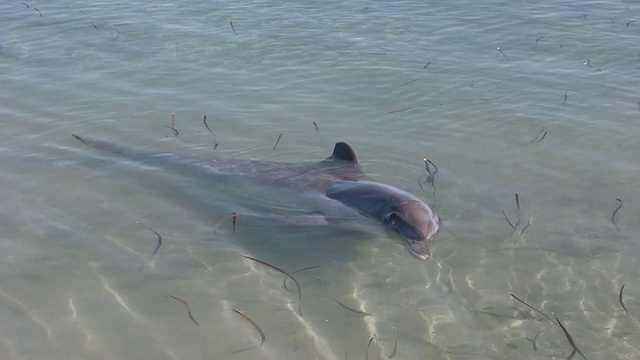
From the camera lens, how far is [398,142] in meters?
8.66

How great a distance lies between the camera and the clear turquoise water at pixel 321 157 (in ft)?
18.0

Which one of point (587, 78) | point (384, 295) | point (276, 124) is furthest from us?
point (587, 78)

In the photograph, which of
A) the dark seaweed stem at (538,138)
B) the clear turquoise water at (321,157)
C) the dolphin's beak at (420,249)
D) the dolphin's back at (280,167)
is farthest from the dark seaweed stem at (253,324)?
the dark seaweed stem at (538,138)

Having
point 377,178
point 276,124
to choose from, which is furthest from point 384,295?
point 276,124

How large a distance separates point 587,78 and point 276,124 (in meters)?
4.38

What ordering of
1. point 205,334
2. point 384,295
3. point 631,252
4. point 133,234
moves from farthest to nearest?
point 133,234 → point 631,252 → point 384,295 → point 205,334

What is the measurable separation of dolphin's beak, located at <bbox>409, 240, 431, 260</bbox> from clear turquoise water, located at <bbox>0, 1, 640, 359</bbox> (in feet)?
0.24

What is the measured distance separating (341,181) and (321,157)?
1.17m

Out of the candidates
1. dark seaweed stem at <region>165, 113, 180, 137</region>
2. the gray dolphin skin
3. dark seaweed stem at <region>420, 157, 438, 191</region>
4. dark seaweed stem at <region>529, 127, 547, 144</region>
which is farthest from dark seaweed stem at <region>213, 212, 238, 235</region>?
dark seaweed stem at <region>529, 127, 547, 144</region>

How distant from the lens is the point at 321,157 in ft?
27.5

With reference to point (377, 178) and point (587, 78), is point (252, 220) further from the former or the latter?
point (587, 78)

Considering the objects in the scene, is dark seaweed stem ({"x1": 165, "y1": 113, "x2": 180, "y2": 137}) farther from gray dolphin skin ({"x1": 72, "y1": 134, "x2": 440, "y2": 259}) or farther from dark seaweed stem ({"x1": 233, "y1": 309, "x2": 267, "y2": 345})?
dark seaweed stem ({"x1": 233, "y1": 309, "x2": 267, "y2": 345})

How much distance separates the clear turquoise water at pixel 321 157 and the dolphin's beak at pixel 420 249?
74mm

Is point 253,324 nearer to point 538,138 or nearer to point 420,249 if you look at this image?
point 420,249
